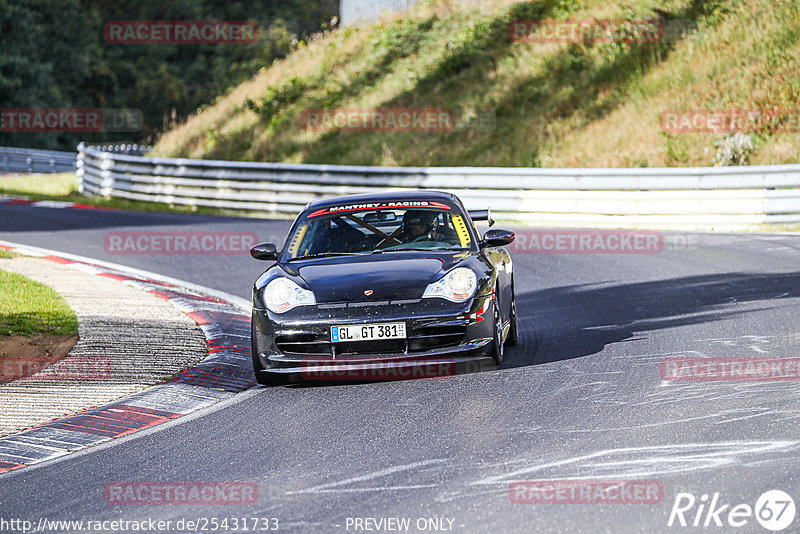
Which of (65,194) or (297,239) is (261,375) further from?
(65,194)

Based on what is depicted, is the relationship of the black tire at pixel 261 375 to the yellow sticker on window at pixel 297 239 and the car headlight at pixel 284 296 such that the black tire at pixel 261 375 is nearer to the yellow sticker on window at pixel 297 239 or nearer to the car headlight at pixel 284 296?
the car headlight at pixel 284 296

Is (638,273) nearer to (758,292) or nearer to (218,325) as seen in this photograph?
(758,292)

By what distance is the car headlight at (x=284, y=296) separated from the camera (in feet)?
27.3

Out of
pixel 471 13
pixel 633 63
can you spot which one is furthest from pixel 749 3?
pixel 471 13

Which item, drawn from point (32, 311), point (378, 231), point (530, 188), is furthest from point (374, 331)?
point (530, 188)

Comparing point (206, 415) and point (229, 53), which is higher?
point (229, 53)

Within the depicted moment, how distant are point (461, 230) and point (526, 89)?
21200 mm

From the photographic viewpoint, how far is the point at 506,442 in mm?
6320

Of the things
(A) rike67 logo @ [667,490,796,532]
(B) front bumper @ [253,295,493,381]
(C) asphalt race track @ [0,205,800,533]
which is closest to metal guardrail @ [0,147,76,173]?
(C) asphalt race track @ [0,205,800,533]

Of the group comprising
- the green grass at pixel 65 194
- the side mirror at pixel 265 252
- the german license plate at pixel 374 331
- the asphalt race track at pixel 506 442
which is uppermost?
the side mirror at pixel 265 252

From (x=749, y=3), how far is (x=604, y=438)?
82.1ft

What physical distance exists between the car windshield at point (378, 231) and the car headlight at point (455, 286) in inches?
30.2

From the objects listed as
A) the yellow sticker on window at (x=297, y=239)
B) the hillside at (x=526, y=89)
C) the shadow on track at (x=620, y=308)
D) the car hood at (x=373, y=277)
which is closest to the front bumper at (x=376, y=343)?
the car hood at (x=373, y=277)

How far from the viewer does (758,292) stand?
11758 mm
